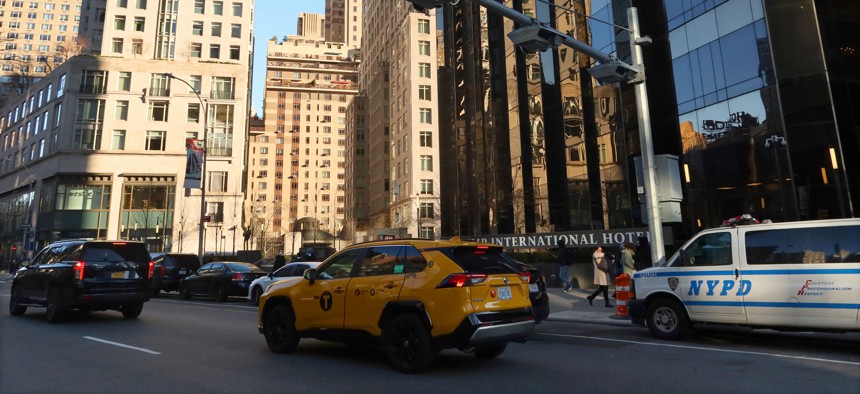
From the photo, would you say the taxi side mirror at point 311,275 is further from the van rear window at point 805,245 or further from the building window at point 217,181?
the building window at point 217,181

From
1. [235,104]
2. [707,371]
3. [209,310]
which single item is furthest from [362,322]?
[235,104]

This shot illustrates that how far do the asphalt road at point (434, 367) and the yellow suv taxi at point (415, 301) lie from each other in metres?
0.40

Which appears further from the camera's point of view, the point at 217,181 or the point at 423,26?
the point at 423,26

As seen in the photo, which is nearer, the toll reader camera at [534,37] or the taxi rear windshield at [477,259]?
the taxi rear windshield at [477,259]

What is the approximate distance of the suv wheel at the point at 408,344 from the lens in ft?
19.7

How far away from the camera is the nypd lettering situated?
826 cm

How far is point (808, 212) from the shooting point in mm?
19219

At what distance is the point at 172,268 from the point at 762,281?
21.2m

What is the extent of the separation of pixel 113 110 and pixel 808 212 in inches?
2474

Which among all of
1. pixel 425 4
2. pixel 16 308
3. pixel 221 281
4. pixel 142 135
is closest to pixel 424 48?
pixel 142 135

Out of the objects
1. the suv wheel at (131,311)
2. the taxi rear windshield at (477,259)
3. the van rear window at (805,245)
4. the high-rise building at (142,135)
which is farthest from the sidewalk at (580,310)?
the high-rise building at (142,135)

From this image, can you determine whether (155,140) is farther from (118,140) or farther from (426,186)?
(426,186)

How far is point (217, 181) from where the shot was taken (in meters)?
54.8

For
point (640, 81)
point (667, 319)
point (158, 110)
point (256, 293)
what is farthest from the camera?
point (158, 110)
